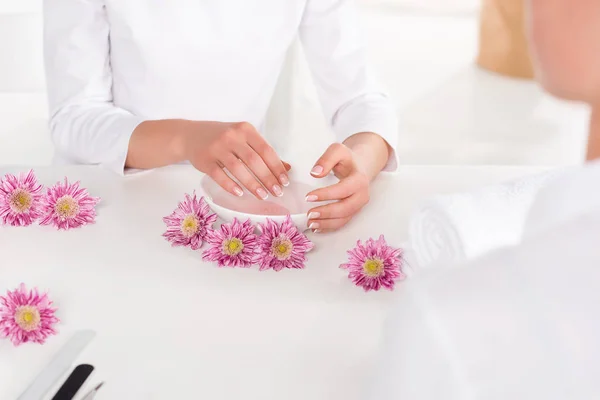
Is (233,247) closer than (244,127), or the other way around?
(233,247)

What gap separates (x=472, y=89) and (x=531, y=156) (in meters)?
0.77

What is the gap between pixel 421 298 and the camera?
0.31 meters

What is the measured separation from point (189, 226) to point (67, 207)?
0.57ft

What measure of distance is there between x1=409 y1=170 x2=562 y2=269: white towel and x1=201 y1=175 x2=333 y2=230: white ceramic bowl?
0.24 m

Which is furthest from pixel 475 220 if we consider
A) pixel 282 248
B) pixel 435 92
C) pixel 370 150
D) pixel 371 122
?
pixel 435 92

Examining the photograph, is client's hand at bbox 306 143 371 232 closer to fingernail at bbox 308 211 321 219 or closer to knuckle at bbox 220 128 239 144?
fingernail at bbox 308 211 321 219

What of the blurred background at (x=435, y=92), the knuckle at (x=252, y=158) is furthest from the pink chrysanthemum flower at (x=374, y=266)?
the blurred background at (x=435, y=92)

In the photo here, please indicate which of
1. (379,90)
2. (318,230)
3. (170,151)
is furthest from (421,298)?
(379,90)

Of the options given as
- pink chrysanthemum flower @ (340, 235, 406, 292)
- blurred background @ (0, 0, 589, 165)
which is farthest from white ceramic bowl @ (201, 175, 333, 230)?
blurred background @ (0, 0, 589, 165)

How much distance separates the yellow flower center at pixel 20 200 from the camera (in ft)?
3.01

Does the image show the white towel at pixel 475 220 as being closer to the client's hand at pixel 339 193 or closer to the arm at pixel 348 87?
the client's hand at pixel 339 193

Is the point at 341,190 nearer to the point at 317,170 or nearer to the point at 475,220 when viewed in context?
the point at 317,170

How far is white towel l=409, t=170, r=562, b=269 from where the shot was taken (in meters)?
0.61

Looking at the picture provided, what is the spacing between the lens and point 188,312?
28.7 inches
